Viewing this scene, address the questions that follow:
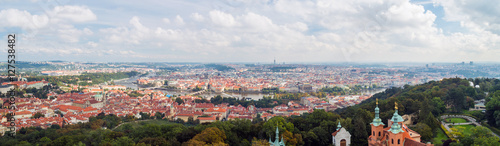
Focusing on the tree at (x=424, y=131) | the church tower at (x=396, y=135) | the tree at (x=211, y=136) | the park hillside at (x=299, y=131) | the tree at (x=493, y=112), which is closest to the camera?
the church tower at (x=396, y=135)

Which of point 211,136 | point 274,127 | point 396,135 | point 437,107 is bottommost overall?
point 211,136

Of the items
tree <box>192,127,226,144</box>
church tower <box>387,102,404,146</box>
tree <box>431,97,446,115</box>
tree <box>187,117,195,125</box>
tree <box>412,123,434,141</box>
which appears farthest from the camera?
tree <box>187,117,195,125</box>

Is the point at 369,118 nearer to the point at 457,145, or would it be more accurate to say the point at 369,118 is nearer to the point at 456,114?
the point at 457,145

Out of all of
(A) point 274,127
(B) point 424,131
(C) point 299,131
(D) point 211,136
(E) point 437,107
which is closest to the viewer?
(D) point 211,136

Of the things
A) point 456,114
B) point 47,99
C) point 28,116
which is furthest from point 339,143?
point 47,99

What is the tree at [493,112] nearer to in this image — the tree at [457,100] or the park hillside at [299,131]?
the park hillside at [299,131]

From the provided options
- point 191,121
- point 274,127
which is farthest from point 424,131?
point 191,121

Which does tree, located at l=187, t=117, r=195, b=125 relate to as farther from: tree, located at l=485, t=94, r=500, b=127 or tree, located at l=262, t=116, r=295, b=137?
tree, located at l=485, t=94, r=500, b=127

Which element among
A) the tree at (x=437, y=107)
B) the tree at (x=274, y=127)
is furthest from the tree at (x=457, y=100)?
the tree at (x=274, y=127)

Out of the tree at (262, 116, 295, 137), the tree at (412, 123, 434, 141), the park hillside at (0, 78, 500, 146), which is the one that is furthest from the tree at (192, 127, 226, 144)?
the tree at (412, 123, 434, 141)

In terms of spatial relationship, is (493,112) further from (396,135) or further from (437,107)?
(396,135)

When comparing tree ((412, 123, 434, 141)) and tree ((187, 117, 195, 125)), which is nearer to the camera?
tree ((412, 123, 434, 141))
